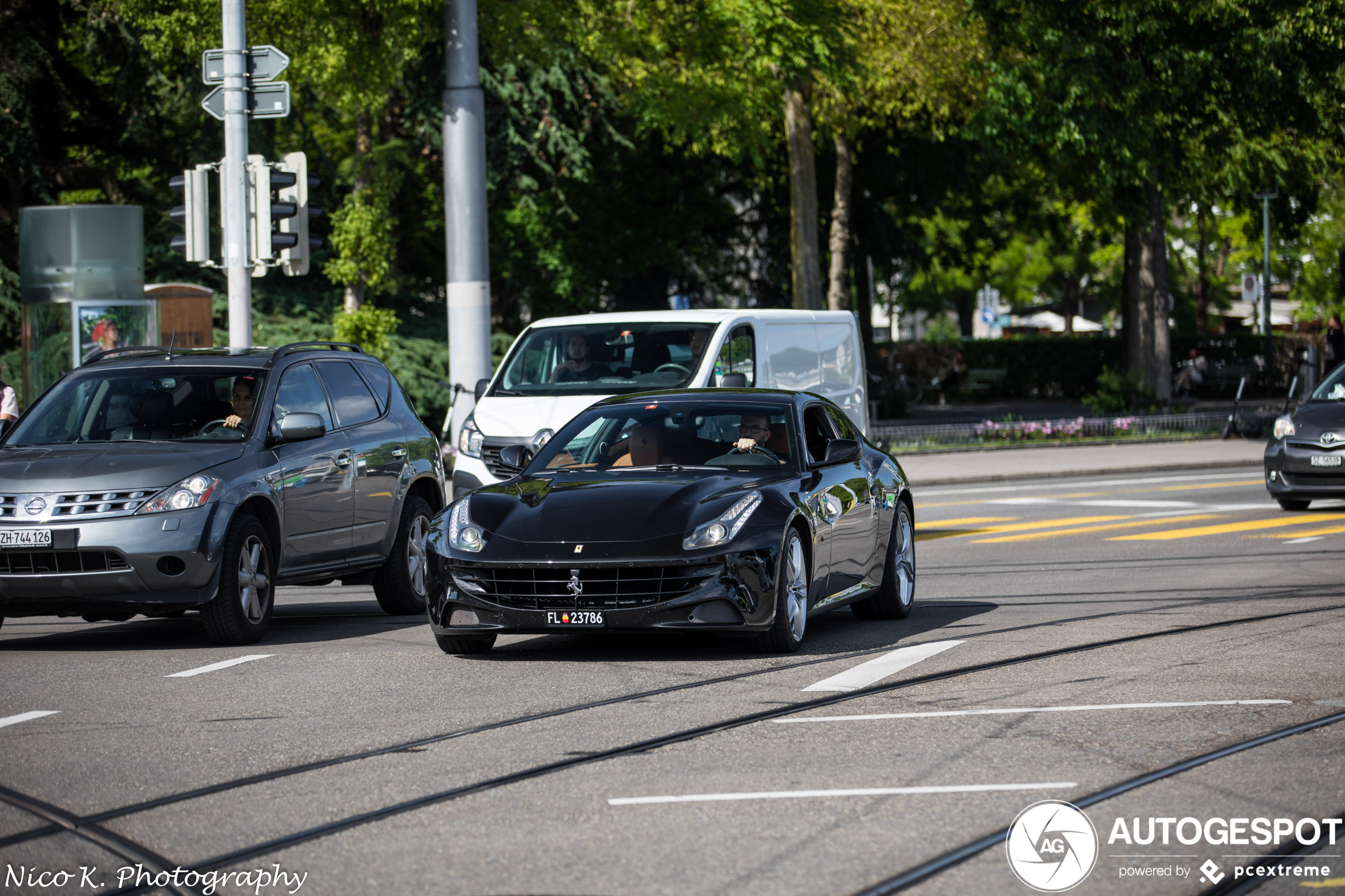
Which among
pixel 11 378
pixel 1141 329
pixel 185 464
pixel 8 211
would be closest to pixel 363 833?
pixel 185 464

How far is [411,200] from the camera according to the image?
39.2m

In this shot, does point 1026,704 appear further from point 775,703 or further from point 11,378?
point 11,378

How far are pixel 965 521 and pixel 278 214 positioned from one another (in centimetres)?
735

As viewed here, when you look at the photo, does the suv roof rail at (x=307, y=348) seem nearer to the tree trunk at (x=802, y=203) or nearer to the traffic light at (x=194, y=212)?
the traffic light at (x=194, y=212)

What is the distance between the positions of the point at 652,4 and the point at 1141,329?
13.1m

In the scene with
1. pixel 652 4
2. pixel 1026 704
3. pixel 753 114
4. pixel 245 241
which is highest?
pixel 652 4

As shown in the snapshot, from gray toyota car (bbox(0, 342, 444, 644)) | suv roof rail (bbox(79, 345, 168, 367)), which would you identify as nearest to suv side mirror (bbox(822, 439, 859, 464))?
gray toyota car (bbox(0, 342, 444, 644))

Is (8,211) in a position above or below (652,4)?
below

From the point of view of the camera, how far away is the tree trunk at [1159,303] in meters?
34.9

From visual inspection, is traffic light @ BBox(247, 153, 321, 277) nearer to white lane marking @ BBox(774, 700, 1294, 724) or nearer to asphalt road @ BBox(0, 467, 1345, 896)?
asphalt road @ BBox(0, 467, 1345, 896)

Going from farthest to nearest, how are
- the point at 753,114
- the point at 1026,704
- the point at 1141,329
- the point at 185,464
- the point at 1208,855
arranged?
the point at 1141,329
the point at 753,114
the point at 185,464
the point at 1026,704
the point at 1208,855

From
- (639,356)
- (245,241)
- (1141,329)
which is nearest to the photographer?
(639,356)

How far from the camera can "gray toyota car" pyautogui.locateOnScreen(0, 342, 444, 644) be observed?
9.55 meters

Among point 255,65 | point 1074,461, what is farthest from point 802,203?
point 255,65
